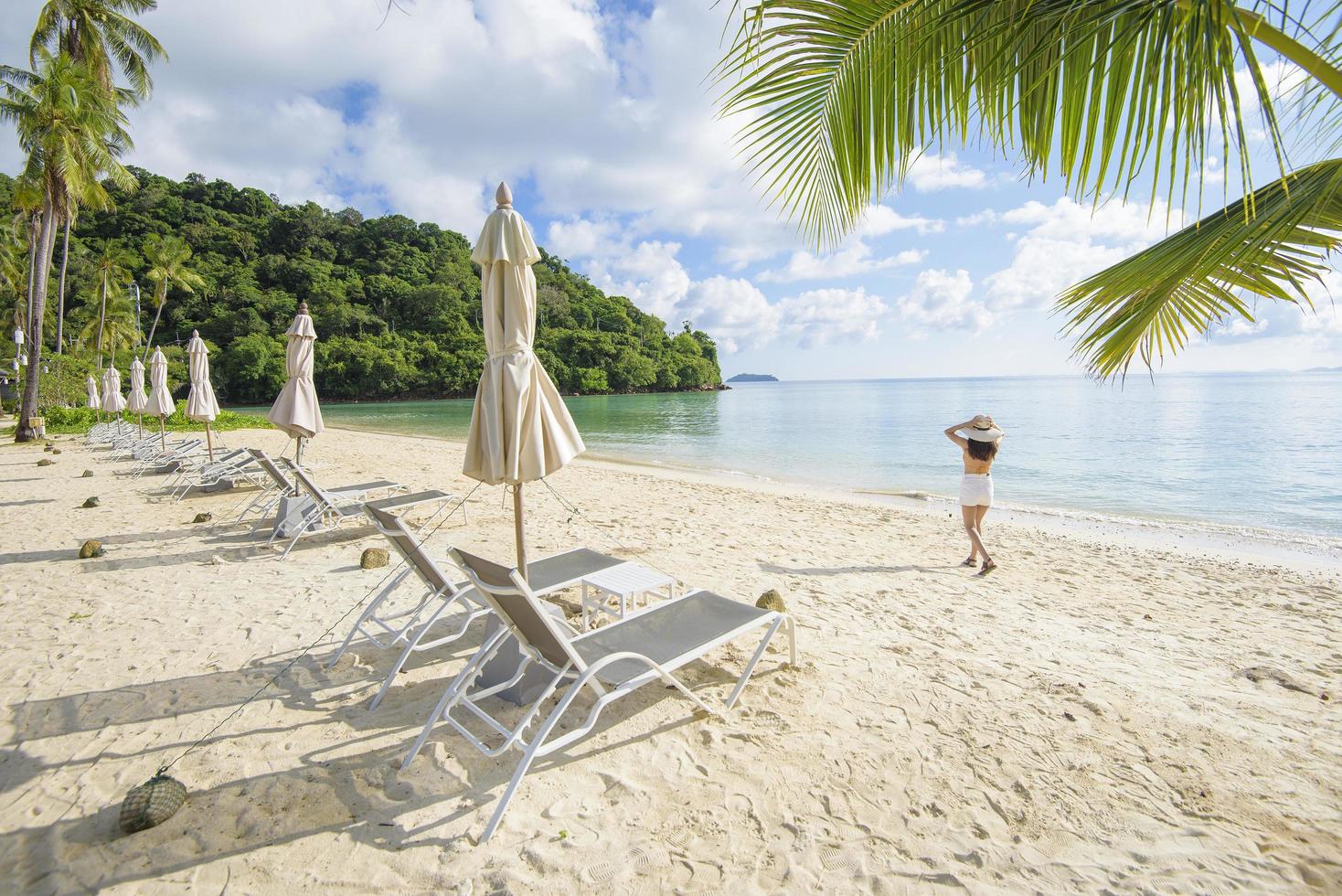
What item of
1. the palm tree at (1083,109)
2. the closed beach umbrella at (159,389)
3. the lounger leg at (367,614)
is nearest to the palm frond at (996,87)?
the palm tree at (1083,109)

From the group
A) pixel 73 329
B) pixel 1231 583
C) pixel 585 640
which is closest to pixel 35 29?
pixel 585 640

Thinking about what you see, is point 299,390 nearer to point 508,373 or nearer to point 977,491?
point 508,373

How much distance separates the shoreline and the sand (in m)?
2.92

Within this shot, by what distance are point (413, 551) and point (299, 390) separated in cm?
461

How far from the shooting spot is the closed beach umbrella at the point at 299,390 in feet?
21.9

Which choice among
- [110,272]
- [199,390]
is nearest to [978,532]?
[199,390]

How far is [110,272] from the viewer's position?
1229 inches

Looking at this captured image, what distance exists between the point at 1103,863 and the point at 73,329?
5762 centimetres

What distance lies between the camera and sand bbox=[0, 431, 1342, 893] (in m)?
2.11

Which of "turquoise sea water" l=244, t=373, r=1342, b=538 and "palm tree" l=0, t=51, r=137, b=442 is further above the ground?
"palm tree" l=0, t=51, r=137, b=442

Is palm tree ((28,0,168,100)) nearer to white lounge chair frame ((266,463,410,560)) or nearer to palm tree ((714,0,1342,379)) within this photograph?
white lounge chair frame ((266,463,410,560))

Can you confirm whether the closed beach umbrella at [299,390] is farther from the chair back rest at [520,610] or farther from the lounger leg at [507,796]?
the lounger leg at [507,796]

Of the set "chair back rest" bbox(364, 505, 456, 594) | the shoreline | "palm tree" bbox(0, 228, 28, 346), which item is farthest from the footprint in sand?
"palm tree" bbox(0, 228, 28, 346)

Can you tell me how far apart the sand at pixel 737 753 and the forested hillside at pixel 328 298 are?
1881 inches
